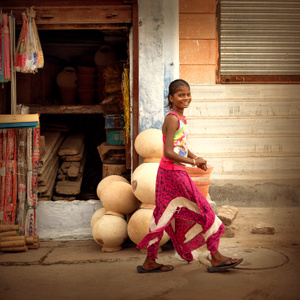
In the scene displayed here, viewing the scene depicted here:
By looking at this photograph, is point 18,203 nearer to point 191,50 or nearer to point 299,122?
point 191,50

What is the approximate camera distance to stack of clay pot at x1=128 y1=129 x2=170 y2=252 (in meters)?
4.93

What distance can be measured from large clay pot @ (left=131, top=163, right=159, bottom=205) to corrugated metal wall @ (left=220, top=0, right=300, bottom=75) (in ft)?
6.98

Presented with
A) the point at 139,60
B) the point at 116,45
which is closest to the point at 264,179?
the point at 139,60

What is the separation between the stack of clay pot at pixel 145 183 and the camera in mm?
4930

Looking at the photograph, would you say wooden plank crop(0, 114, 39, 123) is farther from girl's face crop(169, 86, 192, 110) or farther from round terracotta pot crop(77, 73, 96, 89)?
round terracotta pot crop(77, 73, 96, 89)

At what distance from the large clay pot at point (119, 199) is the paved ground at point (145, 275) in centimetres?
48

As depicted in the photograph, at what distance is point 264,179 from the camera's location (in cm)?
643

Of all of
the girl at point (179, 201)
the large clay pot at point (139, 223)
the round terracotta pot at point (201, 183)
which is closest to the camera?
the girl at point (179, 201)

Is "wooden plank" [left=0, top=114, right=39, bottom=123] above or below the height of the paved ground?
above

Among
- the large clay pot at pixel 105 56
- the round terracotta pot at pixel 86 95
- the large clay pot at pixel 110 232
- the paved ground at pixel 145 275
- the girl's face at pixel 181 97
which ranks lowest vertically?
the paved ground at pixel 145 275

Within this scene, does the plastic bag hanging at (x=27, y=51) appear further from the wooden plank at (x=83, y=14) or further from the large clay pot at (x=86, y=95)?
the large clay pot at (x=86, y=95)


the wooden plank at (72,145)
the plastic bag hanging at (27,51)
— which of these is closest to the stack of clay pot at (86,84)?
the wooden plank at (72,145)

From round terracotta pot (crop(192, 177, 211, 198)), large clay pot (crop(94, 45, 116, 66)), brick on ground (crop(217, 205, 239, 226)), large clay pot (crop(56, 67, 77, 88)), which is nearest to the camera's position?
round terracotta pot (crop(192, 177, 211, 198))

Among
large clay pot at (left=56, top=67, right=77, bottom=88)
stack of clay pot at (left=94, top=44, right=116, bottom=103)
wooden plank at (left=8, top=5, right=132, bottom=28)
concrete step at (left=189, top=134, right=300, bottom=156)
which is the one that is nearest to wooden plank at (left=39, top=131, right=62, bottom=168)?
large clay pot at (left=56, top=67, right=77, bottom=88)
